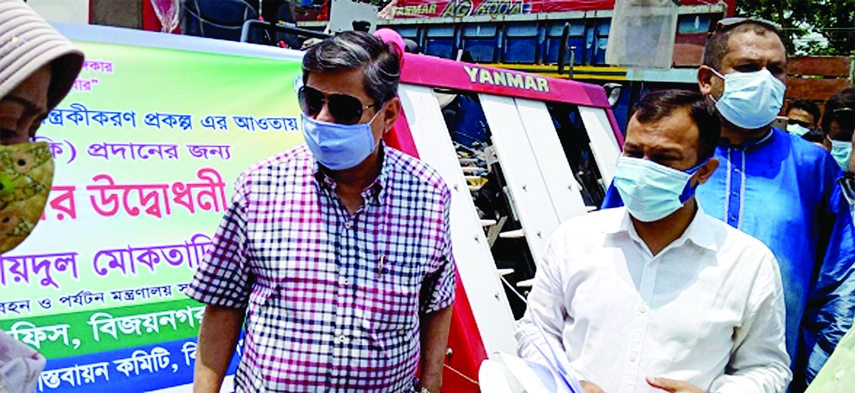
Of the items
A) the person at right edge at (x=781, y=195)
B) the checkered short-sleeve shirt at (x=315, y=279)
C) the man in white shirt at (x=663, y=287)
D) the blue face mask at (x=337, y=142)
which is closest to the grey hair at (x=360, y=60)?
the blue face mask at (x=337, y=142)

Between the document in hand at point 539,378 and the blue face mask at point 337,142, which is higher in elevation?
the blue face mask at point 337,142

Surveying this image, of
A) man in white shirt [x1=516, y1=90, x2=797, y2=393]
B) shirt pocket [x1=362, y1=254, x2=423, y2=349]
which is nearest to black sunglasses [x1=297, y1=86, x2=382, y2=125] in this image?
shirt pocket [x1=362, y1=254, x2=423, y2=349]

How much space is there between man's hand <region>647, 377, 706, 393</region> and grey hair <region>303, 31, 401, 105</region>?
101 cm

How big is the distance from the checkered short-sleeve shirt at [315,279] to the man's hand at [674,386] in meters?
0.63

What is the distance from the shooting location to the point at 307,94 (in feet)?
6.16

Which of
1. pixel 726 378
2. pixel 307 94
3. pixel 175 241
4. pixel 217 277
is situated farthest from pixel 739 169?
pixel 175 241

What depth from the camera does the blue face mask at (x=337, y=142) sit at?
5.97 feet

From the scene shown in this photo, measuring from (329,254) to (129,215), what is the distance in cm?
104

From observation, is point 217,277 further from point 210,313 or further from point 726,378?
point 726,378

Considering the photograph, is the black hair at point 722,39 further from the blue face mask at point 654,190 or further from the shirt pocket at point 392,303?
the shirt pocket at point 392,303

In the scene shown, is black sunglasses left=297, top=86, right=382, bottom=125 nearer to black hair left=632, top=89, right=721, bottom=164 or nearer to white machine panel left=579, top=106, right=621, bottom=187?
black hair left=632, top=89, right=721, bottom=164

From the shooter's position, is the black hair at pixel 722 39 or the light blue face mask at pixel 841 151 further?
the light blue face mask at pixel 841 151

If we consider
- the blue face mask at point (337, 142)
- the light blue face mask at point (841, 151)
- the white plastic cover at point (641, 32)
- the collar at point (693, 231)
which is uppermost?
the white plastic cover at point (641, 32)

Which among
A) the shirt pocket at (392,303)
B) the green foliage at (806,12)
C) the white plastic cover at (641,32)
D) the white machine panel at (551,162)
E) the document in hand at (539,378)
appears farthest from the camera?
the green foliage at (806,12)
